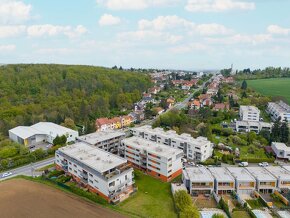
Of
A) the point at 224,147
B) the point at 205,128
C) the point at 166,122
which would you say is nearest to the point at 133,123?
the point at 166,122

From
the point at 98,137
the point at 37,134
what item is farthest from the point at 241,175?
the point at 37,134

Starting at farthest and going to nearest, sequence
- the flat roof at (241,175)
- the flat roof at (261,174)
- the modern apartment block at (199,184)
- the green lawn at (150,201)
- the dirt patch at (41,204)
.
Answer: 1. the flat roof at (261,174)
2. the flat roof at (241,175)
3. the modern apartment block at (199,184)
4. the green lawn at (150,201)
5. the dirt patch at (41,204)

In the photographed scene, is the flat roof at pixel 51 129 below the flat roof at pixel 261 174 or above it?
above

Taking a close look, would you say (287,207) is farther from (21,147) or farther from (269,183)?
(21,147)

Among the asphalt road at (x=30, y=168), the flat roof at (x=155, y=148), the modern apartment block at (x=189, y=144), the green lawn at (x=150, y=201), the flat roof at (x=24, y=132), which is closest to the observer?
the green lawn at (x=150, y=201)

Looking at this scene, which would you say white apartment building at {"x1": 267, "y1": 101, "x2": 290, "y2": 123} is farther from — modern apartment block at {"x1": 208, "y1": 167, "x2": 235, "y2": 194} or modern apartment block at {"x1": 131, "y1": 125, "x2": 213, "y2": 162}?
modern apartment block at {"x1": 208, "y1": 167, "x2": 235, "y2": 194}

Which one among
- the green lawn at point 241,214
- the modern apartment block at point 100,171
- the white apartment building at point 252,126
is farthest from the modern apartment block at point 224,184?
the white apartment building at point 252,126

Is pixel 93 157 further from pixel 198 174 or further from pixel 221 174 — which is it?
pixel 221 174

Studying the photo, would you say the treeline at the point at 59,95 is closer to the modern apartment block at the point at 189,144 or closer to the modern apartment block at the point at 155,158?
the modern apartment block at the point at 189,144
